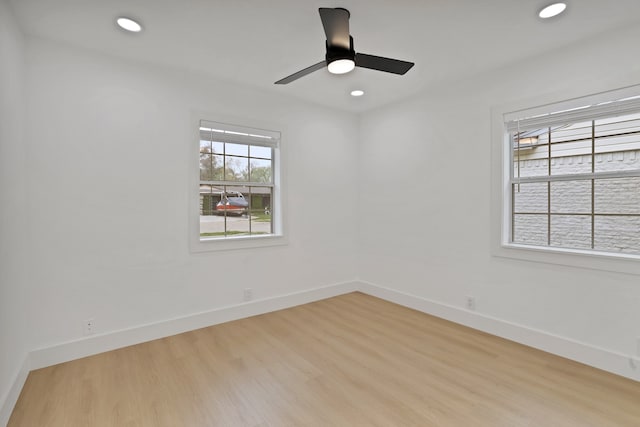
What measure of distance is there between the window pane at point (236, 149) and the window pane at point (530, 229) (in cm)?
291

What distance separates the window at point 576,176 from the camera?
97.0 inches

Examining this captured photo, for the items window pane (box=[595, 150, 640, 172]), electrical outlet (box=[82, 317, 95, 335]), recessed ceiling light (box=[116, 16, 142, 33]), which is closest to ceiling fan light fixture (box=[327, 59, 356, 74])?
recessed ceiling light (box=[116, 16, 142, 33])

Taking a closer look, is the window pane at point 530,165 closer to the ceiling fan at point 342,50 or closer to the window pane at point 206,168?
the ceiling fan at point 342,50

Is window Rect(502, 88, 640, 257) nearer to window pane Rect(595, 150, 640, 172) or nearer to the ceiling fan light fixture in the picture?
window pane Rect(595, 150, 640, 172)

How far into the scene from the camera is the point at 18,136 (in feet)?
7.36

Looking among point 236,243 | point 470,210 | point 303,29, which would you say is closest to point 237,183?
point 236,243

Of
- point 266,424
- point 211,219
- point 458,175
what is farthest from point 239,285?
point 458,175

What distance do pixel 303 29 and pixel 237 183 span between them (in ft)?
5.88

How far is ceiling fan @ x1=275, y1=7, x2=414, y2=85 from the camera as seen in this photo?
72.5 inches

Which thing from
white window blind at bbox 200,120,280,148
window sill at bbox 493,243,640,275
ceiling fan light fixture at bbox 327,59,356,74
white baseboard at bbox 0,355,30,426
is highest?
ceiling fan light fixture at bbox 327,59,356,74

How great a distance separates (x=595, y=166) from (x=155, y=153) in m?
3.83

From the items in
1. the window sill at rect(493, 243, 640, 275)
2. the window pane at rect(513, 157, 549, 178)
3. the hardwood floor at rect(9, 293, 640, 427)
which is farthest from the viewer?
the window pane at rect(513, 157, 549, 178)

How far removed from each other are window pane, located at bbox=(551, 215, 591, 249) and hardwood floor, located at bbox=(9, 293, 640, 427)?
0.96m

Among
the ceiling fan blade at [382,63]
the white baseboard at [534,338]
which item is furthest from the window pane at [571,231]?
the ceiling fan blade at [382,63]
